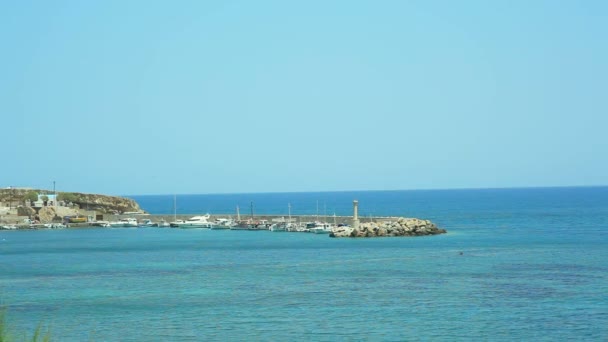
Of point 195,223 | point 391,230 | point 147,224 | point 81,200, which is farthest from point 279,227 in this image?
point 81,200

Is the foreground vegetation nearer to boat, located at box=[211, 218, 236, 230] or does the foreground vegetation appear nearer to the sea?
the sea

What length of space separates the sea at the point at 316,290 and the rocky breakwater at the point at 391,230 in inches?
121

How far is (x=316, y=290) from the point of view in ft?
147

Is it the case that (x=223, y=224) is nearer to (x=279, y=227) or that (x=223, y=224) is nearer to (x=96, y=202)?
(x=279, y=227)

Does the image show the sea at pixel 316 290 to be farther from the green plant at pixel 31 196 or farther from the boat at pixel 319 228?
the green plant at pixel 31 196

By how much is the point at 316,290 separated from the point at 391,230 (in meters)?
40.4

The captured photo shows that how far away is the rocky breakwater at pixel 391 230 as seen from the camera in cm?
8438

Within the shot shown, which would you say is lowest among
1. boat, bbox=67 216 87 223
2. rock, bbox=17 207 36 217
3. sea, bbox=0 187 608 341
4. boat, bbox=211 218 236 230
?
sea, bbox=0 187 608 341

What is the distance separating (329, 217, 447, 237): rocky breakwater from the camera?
84375 millimetres

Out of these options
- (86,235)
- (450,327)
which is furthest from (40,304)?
(86,235)

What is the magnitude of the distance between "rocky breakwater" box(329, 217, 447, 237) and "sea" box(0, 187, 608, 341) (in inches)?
121

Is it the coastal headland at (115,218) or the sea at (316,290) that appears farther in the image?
the coastal headland at (115,218)

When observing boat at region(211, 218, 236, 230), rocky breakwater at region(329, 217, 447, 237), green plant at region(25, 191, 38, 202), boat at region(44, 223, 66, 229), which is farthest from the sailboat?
green plant at region(25, 191, 38, 202)

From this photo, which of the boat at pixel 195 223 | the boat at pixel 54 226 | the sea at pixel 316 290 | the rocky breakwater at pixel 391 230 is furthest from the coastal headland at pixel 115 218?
the sea at pixel 316 290
